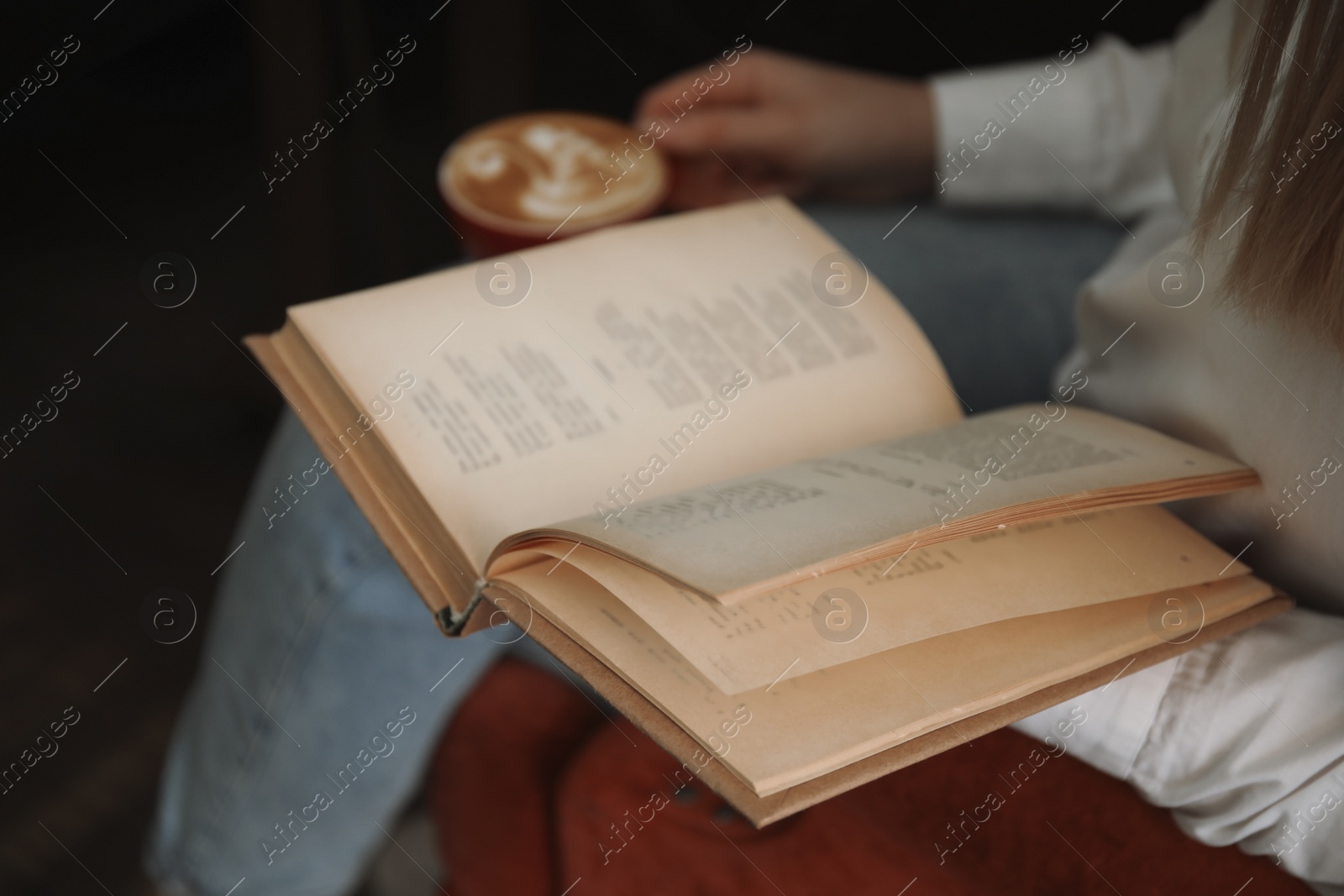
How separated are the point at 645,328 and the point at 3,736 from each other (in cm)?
77

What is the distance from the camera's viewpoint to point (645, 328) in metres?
0.47

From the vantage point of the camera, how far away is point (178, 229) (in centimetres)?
142

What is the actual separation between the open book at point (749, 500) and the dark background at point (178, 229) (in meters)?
0.59

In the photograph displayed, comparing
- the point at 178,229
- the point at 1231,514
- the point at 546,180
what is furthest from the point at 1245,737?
the point at 178,229

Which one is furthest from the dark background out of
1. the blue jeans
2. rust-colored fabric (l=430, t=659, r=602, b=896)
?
rust-colored fabric (l=430, t=659, r=602, b=896)

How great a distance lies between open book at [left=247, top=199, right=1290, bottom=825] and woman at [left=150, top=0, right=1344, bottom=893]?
29 millimetres

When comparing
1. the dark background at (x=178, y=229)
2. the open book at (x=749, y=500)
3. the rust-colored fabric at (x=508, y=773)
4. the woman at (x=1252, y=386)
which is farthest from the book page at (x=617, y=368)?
the dark background at (x=178, y=229)

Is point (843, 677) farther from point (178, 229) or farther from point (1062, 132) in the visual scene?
point (178, 229)

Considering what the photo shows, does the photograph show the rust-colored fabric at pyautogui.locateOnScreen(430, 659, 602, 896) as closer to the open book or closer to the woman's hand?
the open book

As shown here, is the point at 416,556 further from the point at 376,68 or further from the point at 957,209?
the point at 376,68

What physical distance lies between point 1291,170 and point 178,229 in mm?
1404

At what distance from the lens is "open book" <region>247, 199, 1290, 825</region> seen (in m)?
0.33

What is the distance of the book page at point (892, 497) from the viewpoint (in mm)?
320

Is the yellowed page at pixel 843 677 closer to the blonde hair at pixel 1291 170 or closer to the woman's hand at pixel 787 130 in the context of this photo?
the blonde hair at pixel 1291 170
